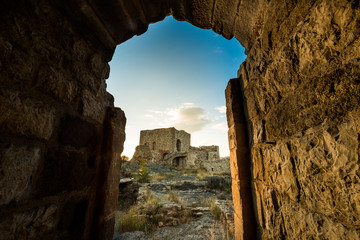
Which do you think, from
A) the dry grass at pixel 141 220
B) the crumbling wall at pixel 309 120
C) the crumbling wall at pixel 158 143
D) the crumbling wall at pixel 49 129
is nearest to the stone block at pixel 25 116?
the crumbling wall at pixel 49 129

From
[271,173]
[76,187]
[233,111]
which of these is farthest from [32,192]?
[233,111]

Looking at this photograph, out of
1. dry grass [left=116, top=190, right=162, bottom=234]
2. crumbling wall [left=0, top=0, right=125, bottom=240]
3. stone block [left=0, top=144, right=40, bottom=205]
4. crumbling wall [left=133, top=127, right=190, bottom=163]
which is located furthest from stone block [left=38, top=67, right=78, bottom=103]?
crumbling wall [left=133, top=127, right=190, bottom=163]

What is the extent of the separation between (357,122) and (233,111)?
3.56 ft

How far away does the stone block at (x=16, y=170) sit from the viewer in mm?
819

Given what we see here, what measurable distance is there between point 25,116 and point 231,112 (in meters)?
1.60

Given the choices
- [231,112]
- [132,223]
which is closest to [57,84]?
[231,112]

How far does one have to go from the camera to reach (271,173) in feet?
3.77

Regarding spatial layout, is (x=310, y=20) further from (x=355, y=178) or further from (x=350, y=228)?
(x=350, y=228)

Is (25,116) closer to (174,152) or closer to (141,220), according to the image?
(141,220)

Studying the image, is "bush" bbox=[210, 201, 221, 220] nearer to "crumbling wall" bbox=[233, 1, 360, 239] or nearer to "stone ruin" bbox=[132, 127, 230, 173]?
"crumbling wall" bbox=[233, 1, 360, 239]

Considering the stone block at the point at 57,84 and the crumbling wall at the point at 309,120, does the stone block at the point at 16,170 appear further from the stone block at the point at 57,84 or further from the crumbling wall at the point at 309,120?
the crumbling wall at the point at 309,120

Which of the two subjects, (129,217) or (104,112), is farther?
(129,217)

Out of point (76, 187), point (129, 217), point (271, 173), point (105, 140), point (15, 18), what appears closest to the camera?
point (15, 18)

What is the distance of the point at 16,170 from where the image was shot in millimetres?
876
